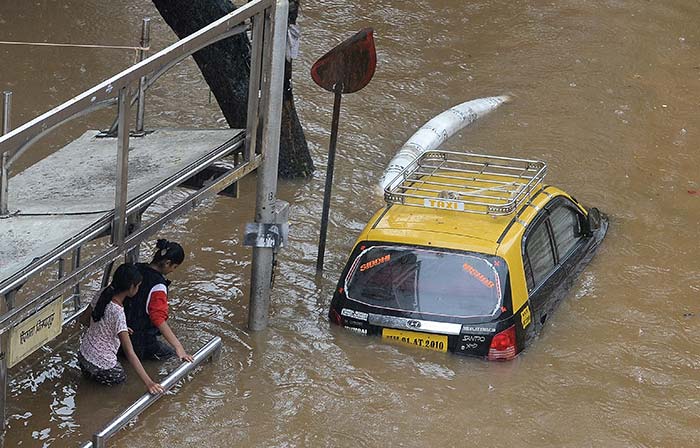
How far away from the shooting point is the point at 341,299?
27.7 feet

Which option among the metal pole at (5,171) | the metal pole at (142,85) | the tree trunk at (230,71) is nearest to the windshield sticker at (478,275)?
the metal pole at (142,85)

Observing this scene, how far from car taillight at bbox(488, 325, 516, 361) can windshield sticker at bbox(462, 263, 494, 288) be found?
0.36m

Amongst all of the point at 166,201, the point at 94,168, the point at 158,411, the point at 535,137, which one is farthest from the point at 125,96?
the point at 535,137

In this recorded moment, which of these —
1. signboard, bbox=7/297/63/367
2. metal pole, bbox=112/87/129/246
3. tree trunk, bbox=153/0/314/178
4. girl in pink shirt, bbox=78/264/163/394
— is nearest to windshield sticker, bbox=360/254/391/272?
girl in pink shirt, bbox=78/264/163/394

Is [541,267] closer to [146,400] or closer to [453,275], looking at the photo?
[453,275]

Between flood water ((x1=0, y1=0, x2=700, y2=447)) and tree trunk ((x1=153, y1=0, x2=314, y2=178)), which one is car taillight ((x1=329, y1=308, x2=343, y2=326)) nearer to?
flood water ((x1=0, y1=0, x2=700, y2=447))

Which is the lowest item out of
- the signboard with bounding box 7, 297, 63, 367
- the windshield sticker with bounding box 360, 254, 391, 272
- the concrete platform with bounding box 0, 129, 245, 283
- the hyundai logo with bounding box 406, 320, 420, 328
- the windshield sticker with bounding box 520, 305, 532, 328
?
the hyundai logo with bounding box 406, 320, 420, 328

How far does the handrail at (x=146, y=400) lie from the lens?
6.77 m

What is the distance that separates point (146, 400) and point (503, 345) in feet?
8.60

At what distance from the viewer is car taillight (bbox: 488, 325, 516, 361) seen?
806 centimetres

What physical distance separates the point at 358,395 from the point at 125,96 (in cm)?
296

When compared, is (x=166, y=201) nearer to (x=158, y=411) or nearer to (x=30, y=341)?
(x=158, y=411)

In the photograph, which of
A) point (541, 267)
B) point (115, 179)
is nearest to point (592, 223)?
point (541, 267)

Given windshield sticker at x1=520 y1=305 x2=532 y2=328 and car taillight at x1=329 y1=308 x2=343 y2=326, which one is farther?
car taillight at x1=329 y1=308 x2=343 y2=326
